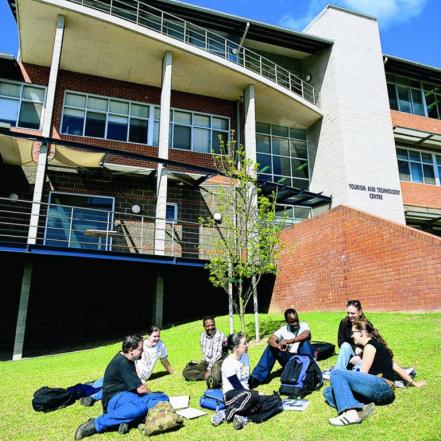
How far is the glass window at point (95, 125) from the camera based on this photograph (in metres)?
16.5

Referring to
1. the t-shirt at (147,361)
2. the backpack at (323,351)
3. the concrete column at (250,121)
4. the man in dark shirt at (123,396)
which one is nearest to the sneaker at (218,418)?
the man in dark shirt at (123,396)

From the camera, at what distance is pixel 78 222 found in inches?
596

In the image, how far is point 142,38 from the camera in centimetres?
1538

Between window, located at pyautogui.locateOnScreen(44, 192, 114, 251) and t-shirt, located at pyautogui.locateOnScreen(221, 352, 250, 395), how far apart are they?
374 inches

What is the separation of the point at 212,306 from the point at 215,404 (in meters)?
10.3

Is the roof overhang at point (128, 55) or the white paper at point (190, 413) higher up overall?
the roof overhang at point (128, 55)

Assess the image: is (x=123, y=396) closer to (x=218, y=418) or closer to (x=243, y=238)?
(x=218, y=418)

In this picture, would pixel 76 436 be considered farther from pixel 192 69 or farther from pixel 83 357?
pixel 192 69

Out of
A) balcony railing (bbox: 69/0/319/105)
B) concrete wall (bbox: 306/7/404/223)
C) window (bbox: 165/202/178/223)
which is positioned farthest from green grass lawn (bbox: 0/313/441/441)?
balcony railing (bbox: 69/0/319/105)

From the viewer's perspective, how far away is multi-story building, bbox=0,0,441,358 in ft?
43.3

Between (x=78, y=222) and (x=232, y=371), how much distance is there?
11184 mm

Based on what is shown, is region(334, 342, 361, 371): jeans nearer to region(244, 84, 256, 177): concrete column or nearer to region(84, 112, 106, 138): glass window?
region(244, 84, 256, 177): concrete column

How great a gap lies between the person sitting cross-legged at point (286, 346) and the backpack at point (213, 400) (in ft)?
2.67

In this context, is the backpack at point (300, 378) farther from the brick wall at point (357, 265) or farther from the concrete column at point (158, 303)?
the concrete column at point (158, 303)
